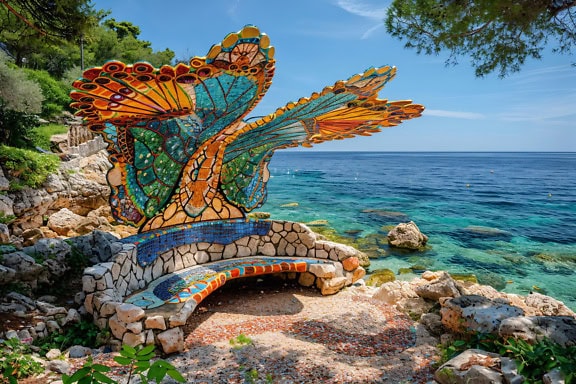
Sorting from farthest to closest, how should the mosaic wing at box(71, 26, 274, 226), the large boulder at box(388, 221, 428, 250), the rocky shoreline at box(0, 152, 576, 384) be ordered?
the large boulder at box(388, 221, 428, 250) < the mosaic wing at box(71, 26, 274, 226) < the rocky shoreline at box(0, 152, 576, 384)

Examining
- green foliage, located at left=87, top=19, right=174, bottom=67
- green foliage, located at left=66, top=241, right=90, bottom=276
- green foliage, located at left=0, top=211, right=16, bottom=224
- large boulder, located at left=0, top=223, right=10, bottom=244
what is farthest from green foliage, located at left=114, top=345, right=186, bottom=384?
green foliage, located at left=87, top=19, right=174, bottom=67

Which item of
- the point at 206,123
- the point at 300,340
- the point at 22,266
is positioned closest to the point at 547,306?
the point at 300,340

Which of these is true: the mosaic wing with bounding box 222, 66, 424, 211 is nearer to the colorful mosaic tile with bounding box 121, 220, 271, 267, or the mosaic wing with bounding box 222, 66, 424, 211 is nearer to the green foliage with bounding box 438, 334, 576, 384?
the colorful mosaic tile with bounding box 121, 220, 271, 267

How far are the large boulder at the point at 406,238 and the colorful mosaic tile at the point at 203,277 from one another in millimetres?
7457

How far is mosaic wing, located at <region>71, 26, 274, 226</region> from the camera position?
4.03m

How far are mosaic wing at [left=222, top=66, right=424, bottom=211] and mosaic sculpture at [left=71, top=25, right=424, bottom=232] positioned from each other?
0.06ft

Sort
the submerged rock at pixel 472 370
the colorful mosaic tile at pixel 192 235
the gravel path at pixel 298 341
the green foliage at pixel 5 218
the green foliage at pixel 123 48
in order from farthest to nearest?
the green foliage at pixel 123 48, the green foliage at pixel 5 218, the colorful mosaic tile at pixel 192 235, the gravel path at pixel 298 341, the submerged rock at pixel 472 370

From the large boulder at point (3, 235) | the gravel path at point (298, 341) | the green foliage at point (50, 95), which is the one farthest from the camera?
the green foliage at point (50, 95)

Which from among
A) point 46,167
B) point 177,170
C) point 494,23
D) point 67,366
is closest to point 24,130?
point 46,167

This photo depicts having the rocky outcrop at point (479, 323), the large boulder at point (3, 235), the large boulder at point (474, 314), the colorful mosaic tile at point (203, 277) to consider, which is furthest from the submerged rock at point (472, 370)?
the large boulder at point (3, 235)

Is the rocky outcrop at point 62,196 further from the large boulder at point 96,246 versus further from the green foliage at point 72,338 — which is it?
the green foliage at point 72,338

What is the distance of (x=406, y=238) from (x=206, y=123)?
412 inches

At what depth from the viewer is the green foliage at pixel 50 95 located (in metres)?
19.1

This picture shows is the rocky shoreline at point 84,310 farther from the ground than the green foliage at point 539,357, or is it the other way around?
the green foliage at point 539,357
